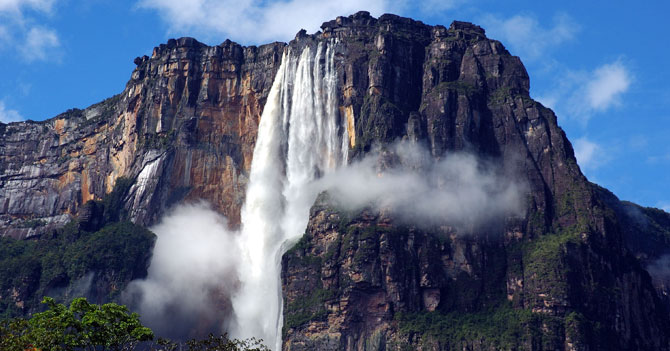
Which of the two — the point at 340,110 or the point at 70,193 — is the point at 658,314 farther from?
the point at 70,193

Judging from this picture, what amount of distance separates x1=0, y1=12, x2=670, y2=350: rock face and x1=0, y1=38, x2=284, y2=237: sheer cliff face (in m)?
0.24

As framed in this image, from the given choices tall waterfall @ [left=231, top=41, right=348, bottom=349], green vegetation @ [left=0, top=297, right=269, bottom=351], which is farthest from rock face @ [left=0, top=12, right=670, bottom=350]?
green vegetation @ [left=0, top=297, right=269, bottom=351]

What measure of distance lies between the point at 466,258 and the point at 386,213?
39.8 feet

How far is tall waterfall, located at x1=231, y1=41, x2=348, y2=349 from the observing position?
550 ft

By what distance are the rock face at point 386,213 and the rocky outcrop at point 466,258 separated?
0.21m

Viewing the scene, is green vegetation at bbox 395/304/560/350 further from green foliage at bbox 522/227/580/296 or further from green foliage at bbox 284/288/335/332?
green foliage at bbox 284/288/335/332

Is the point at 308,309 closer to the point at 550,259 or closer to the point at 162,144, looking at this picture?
the point at 550,259

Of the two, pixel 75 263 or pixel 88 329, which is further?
pixel 75 263

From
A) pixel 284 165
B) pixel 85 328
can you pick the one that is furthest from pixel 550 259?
pixel 85 328

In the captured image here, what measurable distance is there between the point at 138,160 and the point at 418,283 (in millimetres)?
52190

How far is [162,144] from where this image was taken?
589 feet

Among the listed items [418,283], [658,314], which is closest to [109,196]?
[418,283]

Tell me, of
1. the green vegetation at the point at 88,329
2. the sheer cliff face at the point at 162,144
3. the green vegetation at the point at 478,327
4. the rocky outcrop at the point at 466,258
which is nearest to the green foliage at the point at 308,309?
the rocky outcrop at the point at 466,258

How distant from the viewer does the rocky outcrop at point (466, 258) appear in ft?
488
